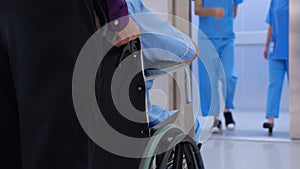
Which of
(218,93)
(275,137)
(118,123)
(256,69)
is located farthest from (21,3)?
(256,69)

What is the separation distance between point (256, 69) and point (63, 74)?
391 centimetres

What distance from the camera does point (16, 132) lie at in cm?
100


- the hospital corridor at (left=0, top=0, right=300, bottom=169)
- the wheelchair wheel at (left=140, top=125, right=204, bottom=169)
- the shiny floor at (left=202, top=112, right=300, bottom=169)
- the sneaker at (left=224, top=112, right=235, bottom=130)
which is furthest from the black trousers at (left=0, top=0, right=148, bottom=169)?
the sneaker at (left=224, top=112, right=235, bottom=130)

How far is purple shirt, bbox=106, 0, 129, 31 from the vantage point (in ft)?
2.87

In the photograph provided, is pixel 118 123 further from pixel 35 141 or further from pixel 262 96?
pixel 262 96

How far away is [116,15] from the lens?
0.88 metres

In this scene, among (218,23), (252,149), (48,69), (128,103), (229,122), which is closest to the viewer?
(48,69)

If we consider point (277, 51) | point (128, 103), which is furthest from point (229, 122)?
point (128, 103)

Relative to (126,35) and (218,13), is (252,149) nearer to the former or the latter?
(218,13)

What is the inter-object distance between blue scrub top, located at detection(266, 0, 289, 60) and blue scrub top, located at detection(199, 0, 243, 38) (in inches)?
12.9

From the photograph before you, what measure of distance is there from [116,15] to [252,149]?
6.81 ft

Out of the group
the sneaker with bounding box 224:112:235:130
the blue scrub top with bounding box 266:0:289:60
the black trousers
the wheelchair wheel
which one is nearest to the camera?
the black trousers

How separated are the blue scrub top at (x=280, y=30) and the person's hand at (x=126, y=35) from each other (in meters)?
2.41

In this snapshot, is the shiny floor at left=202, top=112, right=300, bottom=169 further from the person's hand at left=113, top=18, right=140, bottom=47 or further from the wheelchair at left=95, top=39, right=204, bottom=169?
the person's hand at left=113, top=18, right=140, bottom=47
